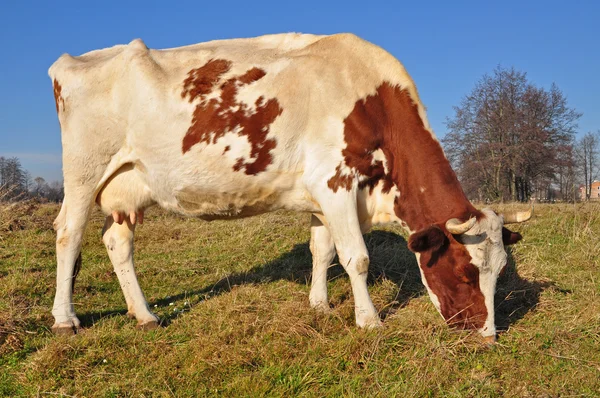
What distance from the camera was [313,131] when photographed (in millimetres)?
5621

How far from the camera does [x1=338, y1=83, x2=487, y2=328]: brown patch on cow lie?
17.0 ft

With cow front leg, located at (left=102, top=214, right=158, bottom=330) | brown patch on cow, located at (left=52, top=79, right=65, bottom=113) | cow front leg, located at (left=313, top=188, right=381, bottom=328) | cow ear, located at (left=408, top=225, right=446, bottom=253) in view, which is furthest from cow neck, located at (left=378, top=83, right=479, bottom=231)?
brown patch on cow, located at (left=52, top=79, right=65, bottom=113)

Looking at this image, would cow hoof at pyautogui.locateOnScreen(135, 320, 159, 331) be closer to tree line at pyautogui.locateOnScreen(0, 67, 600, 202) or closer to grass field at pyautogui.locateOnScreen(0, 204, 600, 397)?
grass field at pyautogui.locateOnScreen(0, 204, 600, 397)

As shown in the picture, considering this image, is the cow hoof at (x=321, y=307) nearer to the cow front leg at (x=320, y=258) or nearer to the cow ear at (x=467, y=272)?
the cow front leg at (x=320, y=258)

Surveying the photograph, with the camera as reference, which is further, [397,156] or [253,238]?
[253,238]

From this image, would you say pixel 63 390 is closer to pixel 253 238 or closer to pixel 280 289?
pixel 280 289

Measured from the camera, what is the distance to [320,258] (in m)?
6.56

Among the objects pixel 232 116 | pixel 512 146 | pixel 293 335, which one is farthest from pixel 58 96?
pixel 512 146

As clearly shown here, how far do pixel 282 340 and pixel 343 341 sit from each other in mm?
525

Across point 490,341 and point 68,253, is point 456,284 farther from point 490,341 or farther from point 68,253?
point 68,253

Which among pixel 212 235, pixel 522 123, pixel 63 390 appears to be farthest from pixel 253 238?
pixel 522 123

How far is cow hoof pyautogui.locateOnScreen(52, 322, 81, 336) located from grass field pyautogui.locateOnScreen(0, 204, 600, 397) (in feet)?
0.41

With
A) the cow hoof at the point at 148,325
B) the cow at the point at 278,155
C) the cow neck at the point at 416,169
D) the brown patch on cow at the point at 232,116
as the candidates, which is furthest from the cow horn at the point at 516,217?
the cow hoof at the point at 148,325

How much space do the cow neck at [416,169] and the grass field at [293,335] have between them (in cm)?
102
